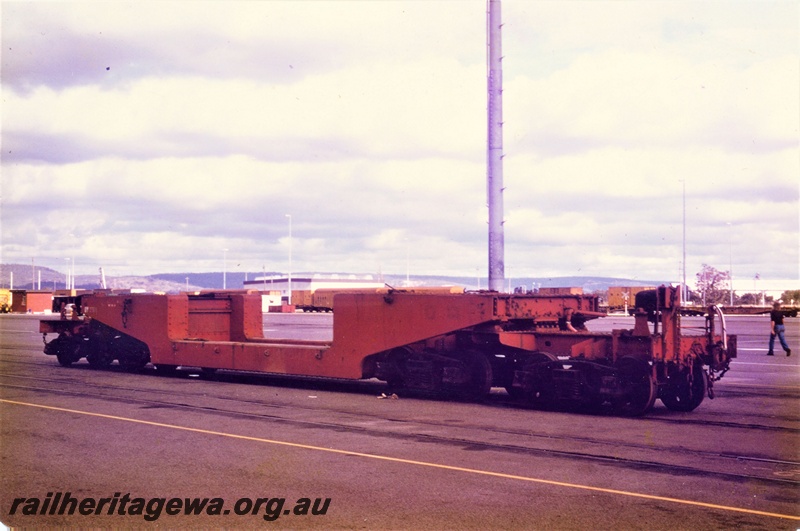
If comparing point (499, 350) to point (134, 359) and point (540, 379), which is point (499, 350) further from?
point (134, 359)

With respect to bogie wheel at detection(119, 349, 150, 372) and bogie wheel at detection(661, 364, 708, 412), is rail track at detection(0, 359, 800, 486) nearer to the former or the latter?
bogie wheel at detection(661, 364, 708, 412)

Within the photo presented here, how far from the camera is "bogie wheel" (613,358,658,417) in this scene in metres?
12.2

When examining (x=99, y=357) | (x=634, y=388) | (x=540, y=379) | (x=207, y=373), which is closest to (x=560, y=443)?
(x=634, y=388)

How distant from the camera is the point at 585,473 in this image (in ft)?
26.9

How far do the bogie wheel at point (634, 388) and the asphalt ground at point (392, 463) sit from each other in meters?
0.26

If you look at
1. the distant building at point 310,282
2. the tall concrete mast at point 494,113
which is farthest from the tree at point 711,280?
the tall concrete mast at point 494,113

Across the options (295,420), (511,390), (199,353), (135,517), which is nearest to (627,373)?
(511,390)

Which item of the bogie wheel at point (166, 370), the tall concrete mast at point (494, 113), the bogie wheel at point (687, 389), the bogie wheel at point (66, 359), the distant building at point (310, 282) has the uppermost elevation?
the tall concrete mast at point (494, 113)

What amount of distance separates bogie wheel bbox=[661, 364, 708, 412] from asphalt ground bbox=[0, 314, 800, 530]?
28 cm

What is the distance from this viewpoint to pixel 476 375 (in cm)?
1437

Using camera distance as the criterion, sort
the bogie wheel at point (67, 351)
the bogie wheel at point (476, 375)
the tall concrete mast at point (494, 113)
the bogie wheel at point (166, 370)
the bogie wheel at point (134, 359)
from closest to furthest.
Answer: the bogie wheel at point (476, 375), the tall concrete mast at point (494, 113), the bogie wheel at point (166, 370), the bogie wheel at point (134, 359), the bogie wheel at point (67, 351)

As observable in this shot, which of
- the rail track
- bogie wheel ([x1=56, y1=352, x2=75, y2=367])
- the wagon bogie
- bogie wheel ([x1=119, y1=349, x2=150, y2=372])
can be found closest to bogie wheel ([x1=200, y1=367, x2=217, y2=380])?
the wagon bogie

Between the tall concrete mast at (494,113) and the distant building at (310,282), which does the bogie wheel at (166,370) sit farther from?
the distant building at (310,282)

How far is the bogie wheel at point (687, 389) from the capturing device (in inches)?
507
